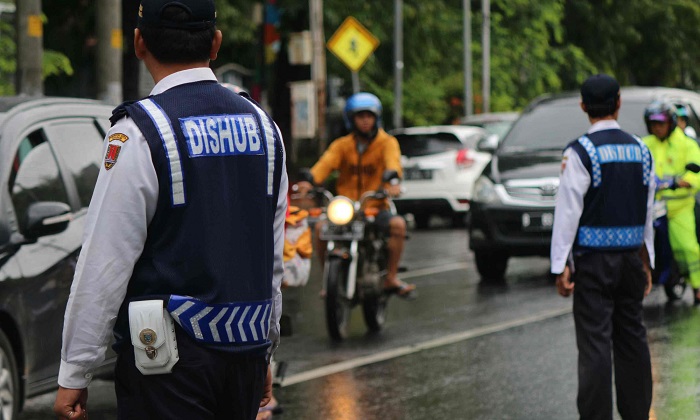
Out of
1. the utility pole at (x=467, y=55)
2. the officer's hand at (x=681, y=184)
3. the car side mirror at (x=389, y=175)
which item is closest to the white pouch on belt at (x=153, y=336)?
the car side mirror at (x=389, y=175)

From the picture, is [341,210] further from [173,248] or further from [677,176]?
[173,248]

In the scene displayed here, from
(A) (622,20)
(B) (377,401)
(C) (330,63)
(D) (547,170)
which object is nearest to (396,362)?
(B) (377,401)

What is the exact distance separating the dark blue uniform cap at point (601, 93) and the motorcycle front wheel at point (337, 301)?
13.2ft

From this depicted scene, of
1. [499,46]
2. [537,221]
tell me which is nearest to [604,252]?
[537,221]

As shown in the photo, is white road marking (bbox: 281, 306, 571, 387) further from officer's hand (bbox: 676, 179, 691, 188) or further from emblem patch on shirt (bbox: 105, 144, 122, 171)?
emblem patch on shirt (bbox: 105, 144, 122, 171)

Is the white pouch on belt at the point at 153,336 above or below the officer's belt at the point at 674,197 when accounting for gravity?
above

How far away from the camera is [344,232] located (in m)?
10.9

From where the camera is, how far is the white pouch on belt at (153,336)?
3648 millimetres

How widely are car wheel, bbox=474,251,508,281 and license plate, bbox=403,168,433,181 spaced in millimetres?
7958

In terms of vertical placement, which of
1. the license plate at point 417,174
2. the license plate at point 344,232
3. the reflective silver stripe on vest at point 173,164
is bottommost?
the license plate at point 417,174

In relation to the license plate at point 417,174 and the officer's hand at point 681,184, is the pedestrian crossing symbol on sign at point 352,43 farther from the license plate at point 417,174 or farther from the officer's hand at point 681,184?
the officer's hand at point 681,184

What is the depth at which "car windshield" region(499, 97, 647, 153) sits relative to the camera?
1505 cm

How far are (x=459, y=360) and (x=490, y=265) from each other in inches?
206

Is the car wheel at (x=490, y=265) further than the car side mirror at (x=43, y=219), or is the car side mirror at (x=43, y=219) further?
the car wheel at (x=490, y=265)
